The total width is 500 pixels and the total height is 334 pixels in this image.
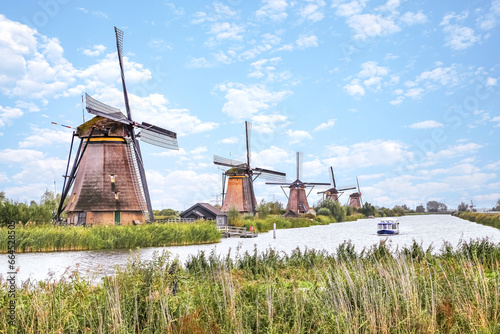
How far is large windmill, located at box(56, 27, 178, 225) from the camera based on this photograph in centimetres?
3244

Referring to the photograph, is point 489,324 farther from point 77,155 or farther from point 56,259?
point 77,155

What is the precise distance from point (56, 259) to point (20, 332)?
16291 mm

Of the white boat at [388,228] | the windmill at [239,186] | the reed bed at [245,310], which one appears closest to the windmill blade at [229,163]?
the windmill at [239,186]

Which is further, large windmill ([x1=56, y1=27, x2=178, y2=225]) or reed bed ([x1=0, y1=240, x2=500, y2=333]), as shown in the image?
large windmill ([x1=56, y1=27, x2=178, y2=225])

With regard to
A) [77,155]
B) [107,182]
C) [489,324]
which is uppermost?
[77,155]

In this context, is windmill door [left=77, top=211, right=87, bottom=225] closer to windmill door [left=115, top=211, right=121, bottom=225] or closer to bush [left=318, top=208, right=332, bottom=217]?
windmill door [left=115, top=211, right=121, bottom=225]

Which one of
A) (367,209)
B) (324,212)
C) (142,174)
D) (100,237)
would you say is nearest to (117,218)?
(142,174)

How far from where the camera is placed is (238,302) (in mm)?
8273

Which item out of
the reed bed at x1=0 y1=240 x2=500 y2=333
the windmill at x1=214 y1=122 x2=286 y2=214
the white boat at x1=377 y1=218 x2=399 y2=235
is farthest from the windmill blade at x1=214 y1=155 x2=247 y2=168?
the reed bed at x1=0 y1=240 x2=500 y2=333

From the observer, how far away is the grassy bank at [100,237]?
26125 mm

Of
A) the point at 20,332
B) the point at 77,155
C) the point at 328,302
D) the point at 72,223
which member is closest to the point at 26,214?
the point at 72,223

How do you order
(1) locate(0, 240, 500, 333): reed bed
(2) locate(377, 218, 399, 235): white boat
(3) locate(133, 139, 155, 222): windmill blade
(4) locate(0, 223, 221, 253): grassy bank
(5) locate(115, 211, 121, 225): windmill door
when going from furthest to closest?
(2) locate(377, 218, 399, 235): white boat
(3) locate(133, 139, 155, 222): windmill blade
(5) locate(115, 211, 121, 225): windmill door
(4) locate(0, 223, 221, 253): grassy bank
(1) locate(0, 240, 500, 333): reed bed

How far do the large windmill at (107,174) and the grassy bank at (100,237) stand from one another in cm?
361

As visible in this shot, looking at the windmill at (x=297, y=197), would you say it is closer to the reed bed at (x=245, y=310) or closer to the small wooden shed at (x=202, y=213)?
the small wooden shed at (x=202, y=213)
